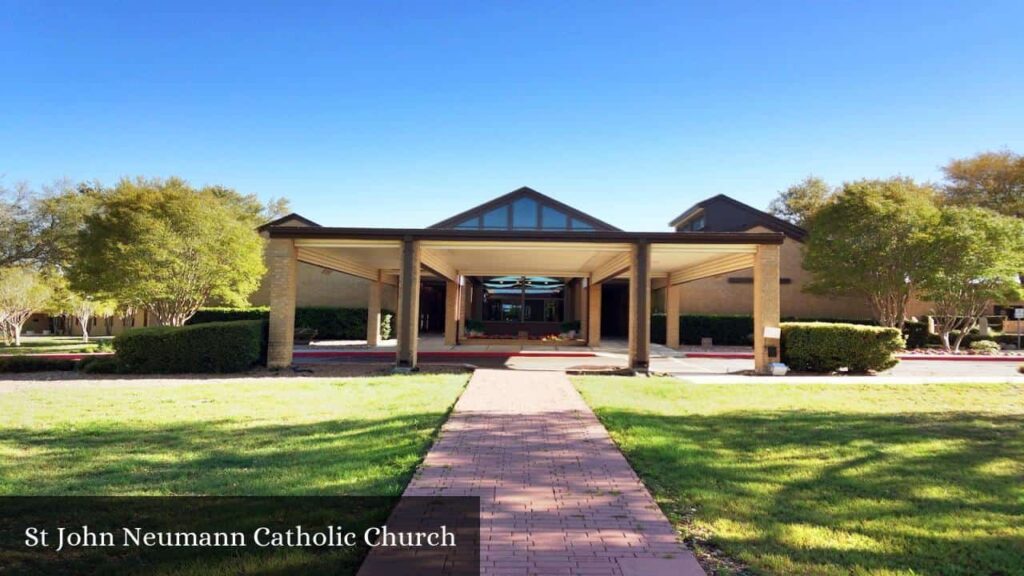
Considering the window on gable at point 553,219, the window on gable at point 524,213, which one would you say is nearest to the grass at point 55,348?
the window on gable at point 524,213

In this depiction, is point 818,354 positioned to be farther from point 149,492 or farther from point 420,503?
point 149,492

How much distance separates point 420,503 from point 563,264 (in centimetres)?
1666

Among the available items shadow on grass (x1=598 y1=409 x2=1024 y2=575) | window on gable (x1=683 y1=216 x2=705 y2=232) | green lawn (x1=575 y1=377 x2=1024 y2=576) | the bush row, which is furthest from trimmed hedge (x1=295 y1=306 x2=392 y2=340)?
shadow on grass (x1=598 y1=409 x2=1024 y2=575)

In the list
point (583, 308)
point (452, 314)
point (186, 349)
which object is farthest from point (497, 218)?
point (186, 349)

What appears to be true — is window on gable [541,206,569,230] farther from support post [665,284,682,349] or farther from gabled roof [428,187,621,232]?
support post [665,284,682,349]

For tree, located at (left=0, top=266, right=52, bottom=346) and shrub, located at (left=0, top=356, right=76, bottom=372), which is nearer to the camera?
shrub, located at (left=0, top=356, right=76, bottom=372)

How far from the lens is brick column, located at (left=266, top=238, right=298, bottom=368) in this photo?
13.9 meters

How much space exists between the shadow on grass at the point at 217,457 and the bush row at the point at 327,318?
2044 cm

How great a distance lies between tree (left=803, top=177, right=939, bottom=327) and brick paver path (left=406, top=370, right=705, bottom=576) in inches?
835

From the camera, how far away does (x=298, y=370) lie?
13.9 meters

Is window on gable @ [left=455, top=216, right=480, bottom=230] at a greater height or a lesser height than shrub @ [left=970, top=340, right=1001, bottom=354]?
greater

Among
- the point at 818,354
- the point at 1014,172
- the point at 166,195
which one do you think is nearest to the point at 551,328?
the point at 818,354

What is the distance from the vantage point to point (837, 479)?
5.00 m

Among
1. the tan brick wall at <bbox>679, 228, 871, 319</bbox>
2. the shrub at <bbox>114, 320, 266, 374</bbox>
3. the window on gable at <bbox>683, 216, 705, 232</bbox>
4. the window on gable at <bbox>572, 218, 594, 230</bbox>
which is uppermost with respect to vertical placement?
the window on gable at <bbox>683, 216, 705, 232</bbox>
